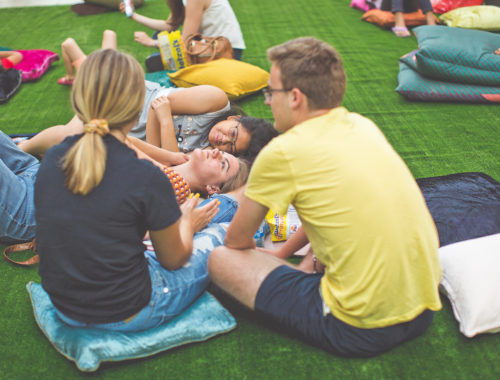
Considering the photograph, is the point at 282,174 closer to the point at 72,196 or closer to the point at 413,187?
the point at 413,187

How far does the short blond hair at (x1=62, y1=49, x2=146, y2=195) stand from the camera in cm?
127

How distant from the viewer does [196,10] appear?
11.5ft

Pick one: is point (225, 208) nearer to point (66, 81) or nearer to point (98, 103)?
point (98, 103)

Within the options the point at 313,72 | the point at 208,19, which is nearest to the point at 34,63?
the point at 208,19

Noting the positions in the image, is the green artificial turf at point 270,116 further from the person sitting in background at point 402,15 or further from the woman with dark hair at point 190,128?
the woman with dark hair at point 190,128

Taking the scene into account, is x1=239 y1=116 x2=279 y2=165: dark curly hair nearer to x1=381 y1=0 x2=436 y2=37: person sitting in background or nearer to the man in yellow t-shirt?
the man in yellow t-shirt

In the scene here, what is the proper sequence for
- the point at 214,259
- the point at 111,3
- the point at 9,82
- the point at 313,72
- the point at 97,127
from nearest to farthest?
the point at 97,127, the point at 313,72, the point at 214,259, the point at 9,82, the point at 111,3

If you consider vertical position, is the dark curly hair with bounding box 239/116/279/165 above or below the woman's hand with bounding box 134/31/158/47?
below

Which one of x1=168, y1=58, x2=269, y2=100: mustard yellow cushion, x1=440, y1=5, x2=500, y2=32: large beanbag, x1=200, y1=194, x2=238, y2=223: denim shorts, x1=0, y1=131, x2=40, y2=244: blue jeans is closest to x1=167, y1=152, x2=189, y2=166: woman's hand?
x1=200, y1=194, x2=238, y2=223: denim shorts

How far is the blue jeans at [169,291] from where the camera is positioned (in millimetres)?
1603

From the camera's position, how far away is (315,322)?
1.58 meters

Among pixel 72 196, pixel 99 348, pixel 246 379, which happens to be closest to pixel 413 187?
pixel 246 379

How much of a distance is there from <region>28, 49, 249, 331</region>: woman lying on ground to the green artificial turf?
0.38 meters

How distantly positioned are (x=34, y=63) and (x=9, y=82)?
1.22 ft
